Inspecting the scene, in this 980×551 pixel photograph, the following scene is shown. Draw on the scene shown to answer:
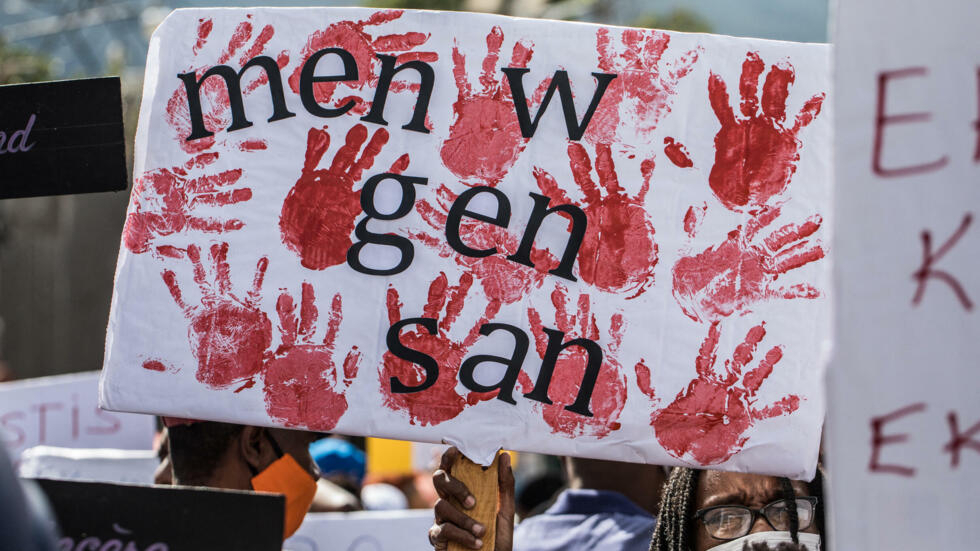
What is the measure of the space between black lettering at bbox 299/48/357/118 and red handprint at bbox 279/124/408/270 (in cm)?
6

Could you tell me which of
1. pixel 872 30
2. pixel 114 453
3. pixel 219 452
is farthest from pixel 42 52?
pixel 872 30

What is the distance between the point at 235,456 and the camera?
300 cm

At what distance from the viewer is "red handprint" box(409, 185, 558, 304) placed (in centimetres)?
247

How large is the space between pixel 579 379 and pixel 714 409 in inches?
11.2

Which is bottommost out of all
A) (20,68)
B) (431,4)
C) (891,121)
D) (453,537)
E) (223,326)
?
(453,537)

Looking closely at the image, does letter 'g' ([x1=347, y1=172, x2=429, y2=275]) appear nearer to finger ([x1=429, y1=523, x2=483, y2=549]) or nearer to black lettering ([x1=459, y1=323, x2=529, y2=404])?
black lettering ([x1=459, y1=323, x2=529, y2=404])

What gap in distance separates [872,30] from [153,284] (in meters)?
1.57

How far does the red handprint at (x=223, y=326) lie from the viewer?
2.49 metres

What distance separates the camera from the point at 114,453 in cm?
407

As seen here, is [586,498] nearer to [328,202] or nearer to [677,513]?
[677,513]

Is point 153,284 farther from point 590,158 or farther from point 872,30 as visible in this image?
point 872,30

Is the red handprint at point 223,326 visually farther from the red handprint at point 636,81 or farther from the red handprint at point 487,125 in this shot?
the red handprint at point 636,81

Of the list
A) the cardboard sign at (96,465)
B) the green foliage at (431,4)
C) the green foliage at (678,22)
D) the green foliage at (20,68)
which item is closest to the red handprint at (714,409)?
the cardboard sign at (96,465)

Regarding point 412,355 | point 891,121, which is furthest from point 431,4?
point 891,121
